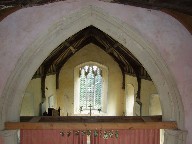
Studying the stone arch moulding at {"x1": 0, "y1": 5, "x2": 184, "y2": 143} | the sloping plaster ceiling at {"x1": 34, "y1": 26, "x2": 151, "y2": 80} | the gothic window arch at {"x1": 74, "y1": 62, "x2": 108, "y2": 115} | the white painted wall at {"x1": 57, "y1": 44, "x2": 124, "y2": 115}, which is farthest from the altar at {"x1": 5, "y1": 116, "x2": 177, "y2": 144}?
the gothic window arch at {"x1": 74, "y1": 62, "x2": 108, "y2": 115}

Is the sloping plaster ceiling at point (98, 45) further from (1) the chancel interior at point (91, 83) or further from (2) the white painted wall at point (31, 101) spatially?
(2) the white painted wall at point (31, 101)

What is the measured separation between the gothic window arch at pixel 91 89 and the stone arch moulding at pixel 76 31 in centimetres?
996

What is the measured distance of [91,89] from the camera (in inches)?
620

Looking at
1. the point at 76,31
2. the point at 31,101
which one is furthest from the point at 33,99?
the point at 76,31

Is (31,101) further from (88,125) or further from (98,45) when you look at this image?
(88,125)

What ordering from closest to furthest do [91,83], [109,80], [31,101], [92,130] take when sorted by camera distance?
1. [92,130]
2. [31,101]
3. [109,80]
4. [91,83]

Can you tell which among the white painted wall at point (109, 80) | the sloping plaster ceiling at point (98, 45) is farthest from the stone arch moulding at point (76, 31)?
the white painted wall at point (109, 80)

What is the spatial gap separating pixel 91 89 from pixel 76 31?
35.0 feet

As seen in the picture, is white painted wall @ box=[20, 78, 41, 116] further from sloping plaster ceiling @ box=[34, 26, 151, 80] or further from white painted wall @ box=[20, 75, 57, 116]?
sloping plaster ceiling @ box=[34, 26, 151, 80]

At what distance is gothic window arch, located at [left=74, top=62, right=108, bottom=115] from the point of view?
15.5m

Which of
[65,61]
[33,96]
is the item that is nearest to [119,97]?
[65,61]

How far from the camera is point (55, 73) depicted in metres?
14.6

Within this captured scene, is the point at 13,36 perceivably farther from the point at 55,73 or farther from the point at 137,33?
the point at 55,73

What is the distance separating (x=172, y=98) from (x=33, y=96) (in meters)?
7.29
